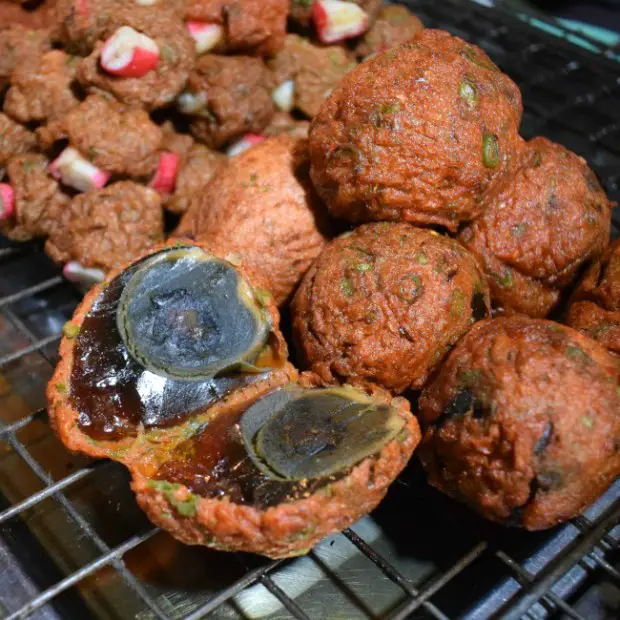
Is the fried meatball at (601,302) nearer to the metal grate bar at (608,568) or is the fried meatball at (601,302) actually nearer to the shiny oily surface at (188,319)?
the metal grate bar at (608,568)

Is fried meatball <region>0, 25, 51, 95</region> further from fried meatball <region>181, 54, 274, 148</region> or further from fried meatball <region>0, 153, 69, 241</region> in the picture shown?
fried meatball <region>181, 54, 274, 148</region>

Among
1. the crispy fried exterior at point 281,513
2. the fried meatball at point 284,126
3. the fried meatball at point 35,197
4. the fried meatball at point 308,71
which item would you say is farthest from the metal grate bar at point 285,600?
the fried meatball at point 308,71

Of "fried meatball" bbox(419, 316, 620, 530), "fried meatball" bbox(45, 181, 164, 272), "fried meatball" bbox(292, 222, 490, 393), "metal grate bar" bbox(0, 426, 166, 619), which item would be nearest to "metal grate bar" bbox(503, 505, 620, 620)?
"fried meatball" bbox(419, 316, 620, 530)

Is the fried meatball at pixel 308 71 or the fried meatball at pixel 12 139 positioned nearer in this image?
the fried meatball at pixel 12 139

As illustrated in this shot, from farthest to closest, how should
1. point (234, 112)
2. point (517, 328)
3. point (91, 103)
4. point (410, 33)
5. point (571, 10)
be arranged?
1. point (571, 10)
2. point (410, 33)
3. point (234, 112)
4. point (91, 103)
5. point (517, 328)

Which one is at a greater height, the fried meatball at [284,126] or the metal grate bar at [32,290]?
the fried meatball at [284,126]

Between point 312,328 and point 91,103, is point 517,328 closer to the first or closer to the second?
point 312,328

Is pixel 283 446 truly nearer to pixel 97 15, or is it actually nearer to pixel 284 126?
pixel 284 126

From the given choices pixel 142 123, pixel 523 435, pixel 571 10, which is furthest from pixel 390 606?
pixel 571 10
